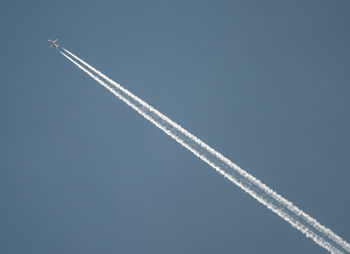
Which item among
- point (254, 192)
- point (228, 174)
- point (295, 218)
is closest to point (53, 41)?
point (228, 174)

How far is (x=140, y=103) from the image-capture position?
3225 cm

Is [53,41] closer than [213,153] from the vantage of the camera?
No

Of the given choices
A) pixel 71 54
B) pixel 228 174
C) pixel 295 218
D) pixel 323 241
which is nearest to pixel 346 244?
pixel 323 241

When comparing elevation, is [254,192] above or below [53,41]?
below

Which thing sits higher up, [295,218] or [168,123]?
[168,123]

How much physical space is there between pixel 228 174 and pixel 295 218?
542 centimetres

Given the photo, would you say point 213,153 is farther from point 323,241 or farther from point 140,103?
point 323,241

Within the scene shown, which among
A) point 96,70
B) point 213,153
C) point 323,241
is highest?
point 96,70

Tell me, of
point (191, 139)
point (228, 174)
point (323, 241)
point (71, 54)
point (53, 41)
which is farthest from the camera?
point (71, 54)

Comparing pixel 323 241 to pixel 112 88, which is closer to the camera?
pixel 323 241

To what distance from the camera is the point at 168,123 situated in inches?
1258

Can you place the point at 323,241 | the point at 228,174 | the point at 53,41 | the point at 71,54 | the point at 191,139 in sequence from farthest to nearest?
the point at 71,54 < the point at 53,41 < the point at 191,139 < the point at 228,174 < the point at 323,241

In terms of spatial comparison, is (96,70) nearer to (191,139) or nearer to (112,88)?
(112,88)

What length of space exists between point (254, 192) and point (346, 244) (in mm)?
7131
